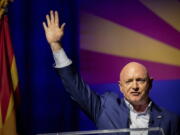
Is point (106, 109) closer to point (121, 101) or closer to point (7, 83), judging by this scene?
point (121, 101)

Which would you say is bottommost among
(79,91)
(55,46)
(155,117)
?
(155,117)

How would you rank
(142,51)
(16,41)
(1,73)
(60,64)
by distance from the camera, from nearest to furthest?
(60,64) → (1,73) → (16,41) → (142,51)

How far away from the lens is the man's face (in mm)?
1841

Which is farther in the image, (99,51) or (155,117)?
(99,51)

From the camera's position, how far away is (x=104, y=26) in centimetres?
277

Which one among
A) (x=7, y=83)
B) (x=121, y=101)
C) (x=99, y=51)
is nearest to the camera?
(x=121, y=101)

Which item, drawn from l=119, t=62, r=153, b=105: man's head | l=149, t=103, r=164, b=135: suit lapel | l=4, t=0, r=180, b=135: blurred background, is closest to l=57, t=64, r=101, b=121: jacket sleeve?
l=119, t=62, r=153, b=105: man's head

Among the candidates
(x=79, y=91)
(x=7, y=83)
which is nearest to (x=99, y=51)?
(x=7, y=83)

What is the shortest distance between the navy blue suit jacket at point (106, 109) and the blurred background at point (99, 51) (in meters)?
0.70

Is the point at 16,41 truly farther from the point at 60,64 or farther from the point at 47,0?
the point at 60,64

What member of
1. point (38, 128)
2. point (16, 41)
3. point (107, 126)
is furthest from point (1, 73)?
point (107, 126)

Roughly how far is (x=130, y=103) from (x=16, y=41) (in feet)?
3.14

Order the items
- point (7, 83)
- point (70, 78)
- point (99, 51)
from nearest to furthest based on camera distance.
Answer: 1. point (70, 78)
2. point (7, 83)
3. point (99, 51)

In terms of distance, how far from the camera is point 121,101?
1.92 metres
